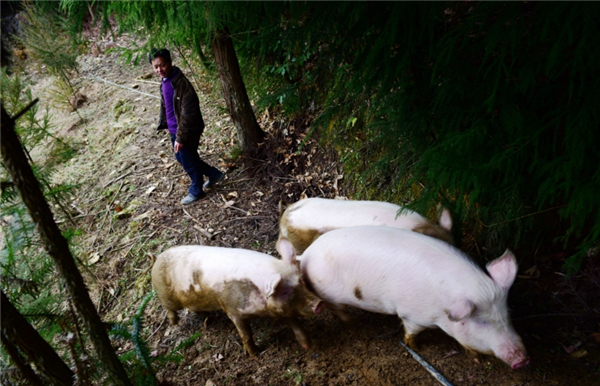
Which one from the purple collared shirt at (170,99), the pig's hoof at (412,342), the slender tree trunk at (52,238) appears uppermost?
the purple collared shirt at (170,99)

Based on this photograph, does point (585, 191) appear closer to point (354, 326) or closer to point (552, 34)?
point (552, 34)

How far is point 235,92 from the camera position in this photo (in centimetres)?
554

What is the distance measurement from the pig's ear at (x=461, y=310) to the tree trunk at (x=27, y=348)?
2183 millimetres

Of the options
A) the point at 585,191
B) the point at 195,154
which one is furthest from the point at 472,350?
the point at 195,154

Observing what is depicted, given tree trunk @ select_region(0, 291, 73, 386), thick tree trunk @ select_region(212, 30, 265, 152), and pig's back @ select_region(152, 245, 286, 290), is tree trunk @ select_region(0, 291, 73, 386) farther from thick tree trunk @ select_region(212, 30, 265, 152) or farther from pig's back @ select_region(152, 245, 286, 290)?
thick tree trunk @ select_region(212, 30, 265, 152)

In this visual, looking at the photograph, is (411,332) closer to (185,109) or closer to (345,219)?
(345,219)

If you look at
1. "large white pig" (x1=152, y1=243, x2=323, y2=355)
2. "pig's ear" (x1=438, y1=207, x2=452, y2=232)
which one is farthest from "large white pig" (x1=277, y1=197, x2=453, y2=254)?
"large white pig" (x1=152, y1=243, x2=323, y2=355)

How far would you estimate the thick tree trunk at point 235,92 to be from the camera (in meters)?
5.20

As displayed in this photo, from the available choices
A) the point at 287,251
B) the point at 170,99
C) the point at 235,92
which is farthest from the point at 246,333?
the point at 235,92

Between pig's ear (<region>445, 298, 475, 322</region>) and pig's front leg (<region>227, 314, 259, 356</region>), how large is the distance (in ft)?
5.02

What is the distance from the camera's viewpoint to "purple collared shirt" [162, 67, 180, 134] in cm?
495

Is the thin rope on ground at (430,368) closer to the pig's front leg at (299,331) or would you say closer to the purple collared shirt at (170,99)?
the pig's front leg at (299,331)

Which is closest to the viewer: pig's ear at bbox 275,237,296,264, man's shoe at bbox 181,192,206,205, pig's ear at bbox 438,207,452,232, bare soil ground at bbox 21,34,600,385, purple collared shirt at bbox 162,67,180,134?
bare soil ground at bbox 21,34,600,385

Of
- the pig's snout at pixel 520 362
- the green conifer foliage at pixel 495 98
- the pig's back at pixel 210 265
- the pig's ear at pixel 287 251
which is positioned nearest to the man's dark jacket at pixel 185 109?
the pig's back at pixel 210 265
